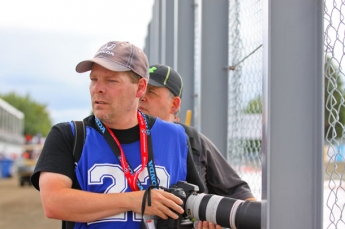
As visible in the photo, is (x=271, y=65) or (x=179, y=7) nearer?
(x=271, y=65)

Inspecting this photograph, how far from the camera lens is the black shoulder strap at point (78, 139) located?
94.3 inches

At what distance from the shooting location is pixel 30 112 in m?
113

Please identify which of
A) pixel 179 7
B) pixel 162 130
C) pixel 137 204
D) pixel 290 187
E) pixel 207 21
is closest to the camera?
pixel 290 187

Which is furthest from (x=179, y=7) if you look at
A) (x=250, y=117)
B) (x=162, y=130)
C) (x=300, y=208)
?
(x=300, y=208)

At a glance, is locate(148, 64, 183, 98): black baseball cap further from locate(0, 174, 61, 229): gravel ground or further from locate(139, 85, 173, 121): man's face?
locate(0, 174, 61, 229): gravel ground

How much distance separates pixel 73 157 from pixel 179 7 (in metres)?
2.78

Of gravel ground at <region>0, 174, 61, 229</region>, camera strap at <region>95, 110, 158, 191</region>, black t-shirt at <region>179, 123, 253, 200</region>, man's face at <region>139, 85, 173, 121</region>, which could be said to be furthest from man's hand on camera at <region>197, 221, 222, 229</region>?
gravel ground at <region>0, 174, 61, 229</region>

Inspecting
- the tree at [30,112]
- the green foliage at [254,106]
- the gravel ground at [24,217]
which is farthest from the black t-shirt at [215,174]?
the tree at [30,112]

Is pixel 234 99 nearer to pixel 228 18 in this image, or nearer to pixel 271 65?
pixel 228 18

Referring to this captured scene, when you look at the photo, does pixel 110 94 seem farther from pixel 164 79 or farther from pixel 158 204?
pixel 164 79

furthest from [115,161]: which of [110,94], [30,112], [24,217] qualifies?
[30,112]

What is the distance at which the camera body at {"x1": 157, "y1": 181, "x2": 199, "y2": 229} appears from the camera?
2.39 meters

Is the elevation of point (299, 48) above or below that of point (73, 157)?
above

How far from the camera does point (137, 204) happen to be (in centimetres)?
231
